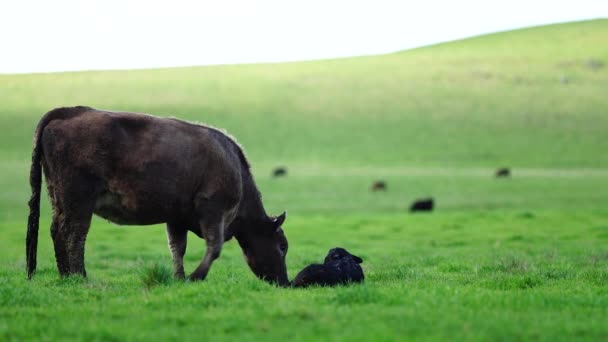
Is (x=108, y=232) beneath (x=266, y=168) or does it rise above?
beneath

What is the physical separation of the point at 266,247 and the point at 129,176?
82.8 inches

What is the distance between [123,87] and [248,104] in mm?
13472

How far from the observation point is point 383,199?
40.5m

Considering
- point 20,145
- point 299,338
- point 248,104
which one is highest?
point 248,104

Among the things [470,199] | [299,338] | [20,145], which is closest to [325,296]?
[299,338]

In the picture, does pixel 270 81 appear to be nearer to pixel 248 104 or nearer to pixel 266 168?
pixel 248 104

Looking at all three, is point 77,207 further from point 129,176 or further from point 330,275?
point 330,275

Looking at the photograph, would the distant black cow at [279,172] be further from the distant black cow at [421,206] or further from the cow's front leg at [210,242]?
the cow's front leg at [210,242]

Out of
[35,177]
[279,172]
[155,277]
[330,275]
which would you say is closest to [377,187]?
[279,172]

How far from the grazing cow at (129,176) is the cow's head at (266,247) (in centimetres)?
29

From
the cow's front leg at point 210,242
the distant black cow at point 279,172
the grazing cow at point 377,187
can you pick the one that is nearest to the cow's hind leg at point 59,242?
the cow's front leg at point 210,242

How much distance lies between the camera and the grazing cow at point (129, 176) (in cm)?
937

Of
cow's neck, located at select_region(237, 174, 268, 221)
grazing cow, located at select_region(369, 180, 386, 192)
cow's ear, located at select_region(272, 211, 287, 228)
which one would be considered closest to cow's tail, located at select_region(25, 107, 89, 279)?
cow's neck, located at select_region(237, 174, 268, 221)

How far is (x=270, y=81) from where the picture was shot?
92.1 m
